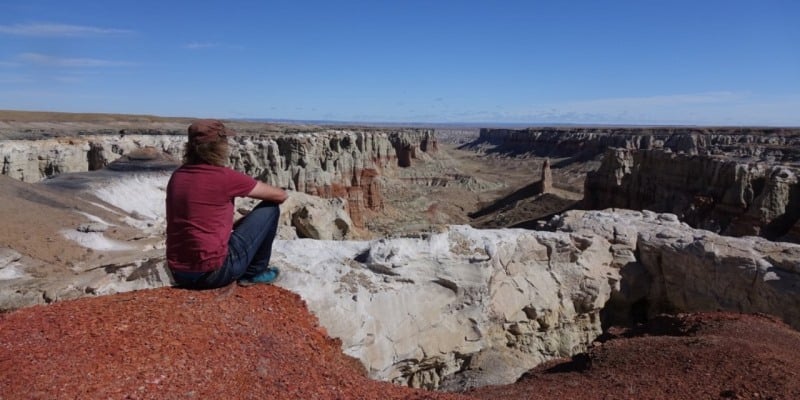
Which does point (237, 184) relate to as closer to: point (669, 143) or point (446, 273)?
point (446, 273)

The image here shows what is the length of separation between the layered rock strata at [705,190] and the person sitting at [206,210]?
94.9 feet

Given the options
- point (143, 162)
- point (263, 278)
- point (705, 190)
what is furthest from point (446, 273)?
point (705, 190)

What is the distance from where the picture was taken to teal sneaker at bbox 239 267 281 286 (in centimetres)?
583

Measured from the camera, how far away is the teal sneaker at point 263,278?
5828mm

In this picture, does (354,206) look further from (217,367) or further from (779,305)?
(217,367)

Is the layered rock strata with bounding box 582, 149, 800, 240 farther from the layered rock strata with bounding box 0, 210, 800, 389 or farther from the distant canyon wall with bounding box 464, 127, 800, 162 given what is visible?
the distant canyon wall with bounding box 464, 127, 800, 162

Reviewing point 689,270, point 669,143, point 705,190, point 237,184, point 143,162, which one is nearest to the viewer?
point 237,184

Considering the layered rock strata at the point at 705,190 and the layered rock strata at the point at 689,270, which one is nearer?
the layered rock strata at the point at 689,270

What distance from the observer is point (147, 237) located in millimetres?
14133

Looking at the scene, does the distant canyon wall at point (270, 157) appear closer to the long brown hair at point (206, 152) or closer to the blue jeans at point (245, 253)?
the blue jeans at point (245, 253)

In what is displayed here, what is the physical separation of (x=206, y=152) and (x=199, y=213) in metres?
0.59

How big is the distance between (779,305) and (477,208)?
51538 mm

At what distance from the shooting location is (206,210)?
16.7 feet

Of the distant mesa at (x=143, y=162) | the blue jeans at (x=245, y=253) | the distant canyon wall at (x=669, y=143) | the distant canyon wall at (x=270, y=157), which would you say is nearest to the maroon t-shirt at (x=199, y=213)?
the blue jeans at (x=245, y=253)
